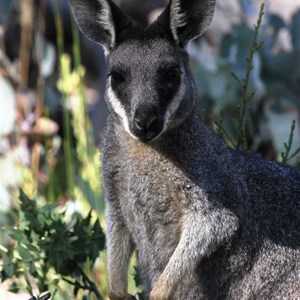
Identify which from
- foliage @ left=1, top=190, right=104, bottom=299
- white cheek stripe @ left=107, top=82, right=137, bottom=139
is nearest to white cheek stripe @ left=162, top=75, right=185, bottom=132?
white cheek stripe @ left=107, top=82, right=137, bottom=139

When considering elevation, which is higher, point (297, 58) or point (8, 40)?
point (297, 58)

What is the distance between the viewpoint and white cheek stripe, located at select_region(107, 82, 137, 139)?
Answer: 15.5ft

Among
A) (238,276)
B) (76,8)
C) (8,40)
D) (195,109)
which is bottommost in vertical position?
(8,40)

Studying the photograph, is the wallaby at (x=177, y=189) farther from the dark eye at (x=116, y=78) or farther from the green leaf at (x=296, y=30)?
the green leaf at (x=296, y=30)

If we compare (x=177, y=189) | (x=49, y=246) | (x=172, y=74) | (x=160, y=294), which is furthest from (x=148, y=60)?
(x=49, y=246)

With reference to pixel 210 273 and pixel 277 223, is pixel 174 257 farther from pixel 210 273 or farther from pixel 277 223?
pixel 277 223

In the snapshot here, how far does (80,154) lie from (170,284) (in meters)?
2.59

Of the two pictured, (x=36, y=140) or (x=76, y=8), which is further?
(x=36, y=140)

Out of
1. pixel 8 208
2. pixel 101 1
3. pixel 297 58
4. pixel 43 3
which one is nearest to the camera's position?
pixel 101 1

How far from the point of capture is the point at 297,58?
336 inches

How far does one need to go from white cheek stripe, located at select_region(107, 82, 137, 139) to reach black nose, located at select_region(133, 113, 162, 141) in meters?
0.06

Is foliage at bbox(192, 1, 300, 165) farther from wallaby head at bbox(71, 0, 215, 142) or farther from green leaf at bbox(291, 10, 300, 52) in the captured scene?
wallaby head at bbox(71, 0, 215, 142)

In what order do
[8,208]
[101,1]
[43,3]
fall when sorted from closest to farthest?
[101,1] < [8,208] < [43,3]

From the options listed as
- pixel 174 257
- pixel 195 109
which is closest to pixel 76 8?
pixel 195 109
